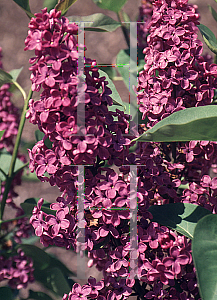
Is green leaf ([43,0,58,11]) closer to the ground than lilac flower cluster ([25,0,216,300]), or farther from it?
farther from it

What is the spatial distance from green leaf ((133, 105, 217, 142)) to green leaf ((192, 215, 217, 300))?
0.30 feet

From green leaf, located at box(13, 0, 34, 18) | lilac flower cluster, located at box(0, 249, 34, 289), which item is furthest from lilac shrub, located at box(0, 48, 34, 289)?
green leaf, located at box(13, 0, 34, 18)

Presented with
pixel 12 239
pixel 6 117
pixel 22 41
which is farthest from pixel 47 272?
pixel 22 41

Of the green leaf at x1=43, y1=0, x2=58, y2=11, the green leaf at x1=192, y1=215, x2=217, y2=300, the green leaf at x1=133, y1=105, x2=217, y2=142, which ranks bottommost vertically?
the green leaf at x1=192, y1=215, x2=217, y2=300

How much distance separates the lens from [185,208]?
0.45 meters

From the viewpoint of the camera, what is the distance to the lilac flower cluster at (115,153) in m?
0.39

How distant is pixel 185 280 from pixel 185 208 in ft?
0.33

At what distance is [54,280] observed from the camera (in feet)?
2.15

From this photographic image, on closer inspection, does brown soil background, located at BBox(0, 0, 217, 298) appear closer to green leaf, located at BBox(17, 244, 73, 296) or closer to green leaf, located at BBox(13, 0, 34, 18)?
green leaf, located at BBox(17, 244, 73, 296)

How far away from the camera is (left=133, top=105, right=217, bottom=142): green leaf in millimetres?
332

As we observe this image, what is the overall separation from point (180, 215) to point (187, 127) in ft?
0.49

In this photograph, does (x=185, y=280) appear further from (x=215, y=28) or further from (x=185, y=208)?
(x=215, y=28)

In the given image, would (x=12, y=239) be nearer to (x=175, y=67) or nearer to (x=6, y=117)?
(x=6, y=117)

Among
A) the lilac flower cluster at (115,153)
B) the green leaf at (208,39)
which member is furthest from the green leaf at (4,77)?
the green leaf at (208,39)
